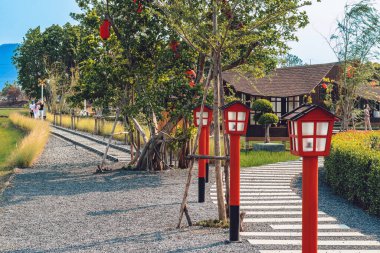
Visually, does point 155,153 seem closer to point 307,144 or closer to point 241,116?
point 241,116

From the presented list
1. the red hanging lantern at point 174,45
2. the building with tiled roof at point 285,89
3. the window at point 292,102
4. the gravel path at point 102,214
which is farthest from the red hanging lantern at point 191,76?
the window at point 292,102

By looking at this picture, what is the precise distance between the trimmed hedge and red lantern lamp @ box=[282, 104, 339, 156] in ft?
14.2

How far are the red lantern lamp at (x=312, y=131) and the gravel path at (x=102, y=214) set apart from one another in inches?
82.4

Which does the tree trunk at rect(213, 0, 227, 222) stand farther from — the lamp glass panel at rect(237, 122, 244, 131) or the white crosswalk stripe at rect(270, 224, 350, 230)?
the white crosswalk stripe at rect(270, 224, 350, 230)

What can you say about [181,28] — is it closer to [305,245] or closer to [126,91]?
[305,245]

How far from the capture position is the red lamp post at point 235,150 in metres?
6.67

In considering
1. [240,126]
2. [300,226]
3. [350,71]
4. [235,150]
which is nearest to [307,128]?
[235,150]

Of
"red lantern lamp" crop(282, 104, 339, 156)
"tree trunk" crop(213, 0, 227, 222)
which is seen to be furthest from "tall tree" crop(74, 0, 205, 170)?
"red lantern lamp" crop(282, 104, 339, 156)

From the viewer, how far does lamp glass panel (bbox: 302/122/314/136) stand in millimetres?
4645

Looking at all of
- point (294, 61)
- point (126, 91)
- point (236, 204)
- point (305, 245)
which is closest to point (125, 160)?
point (126, 91)

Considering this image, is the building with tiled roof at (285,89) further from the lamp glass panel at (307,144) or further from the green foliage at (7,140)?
the lamp glass panel at (307,144)

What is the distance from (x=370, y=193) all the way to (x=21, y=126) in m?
27.6

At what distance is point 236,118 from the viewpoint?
723 cm

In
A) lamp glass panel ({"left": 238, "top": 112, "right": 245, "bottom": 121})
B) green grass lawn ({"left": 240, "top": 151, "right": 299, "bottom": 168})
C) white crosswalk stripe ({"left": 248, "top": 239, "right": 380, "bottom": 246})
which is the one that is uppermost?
lamp glass panel ({"left": 238, "top": 112, "right": 245, "bottom": 121})
